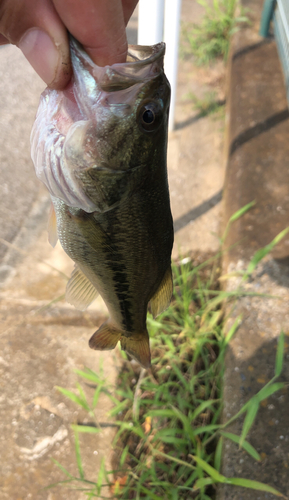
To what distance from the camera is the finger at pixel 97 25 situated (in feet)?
2.77

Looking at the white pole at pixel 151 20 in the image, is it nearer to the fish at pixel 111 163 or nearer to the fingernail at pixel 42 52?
the fish at pixel 111 163

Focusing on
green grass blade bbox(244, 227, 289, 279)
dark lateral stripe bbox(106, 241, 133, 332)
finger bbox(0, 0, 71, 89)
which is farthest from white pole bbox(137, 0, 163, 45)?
dark lateral stripe bbox(106, 241, 133, 332)

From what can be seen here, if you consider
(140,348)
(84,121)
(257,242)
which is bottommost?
(257,242)

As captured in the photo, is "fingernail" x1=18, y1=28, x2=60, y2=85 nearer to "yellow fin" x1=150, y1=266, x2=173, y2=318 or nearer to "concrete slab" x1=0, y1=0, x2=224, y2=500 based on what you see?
"yellow fin" x1=150, y1=266, x2=173, y2=318

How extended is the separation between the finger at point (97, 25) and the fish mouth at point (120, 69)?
0.02 meters

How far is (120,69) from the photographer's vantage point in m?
0.93

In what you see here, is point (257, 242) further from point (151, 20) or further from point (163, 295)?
point (151, 20)

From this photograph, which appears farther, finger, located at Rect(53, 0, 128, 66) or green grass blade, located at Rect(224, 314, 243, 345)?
green grass blade, located at Rect(224, 314, 243, 345)

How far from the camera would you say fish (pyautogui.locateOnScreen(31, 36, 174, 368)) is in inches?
38.0

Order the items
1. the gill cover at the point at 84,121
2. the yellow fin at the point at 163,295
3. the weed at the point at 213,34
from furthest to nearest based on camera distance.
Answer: the weed at the point at 213,34
the yellow fin at the point at 163,295
the gill cover at the point at 84,121

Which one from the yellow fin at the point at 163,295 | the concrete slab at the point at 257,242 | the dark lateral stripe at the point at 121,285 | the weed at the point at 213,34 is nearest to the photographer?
the dark lateral stripe at the point at 121,285

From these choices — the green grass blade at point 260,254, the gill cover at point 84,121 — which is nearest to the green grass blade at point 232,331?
the green grass blade at point 260,254

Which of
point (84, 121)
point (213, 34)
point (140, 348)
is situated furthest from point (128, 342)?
point (213, 34)

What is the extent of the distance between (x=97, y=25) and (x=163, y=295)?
833 millimetres
